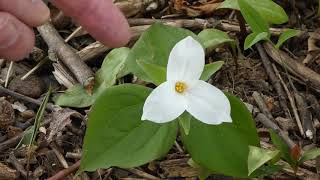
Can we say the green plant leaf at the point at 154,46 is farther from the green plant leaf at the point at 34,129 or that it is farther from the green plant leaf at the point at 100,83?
the green plant leaf at the point at 34,129

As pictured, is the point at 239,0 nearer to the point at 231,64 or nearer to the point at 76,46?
the point at 231,64

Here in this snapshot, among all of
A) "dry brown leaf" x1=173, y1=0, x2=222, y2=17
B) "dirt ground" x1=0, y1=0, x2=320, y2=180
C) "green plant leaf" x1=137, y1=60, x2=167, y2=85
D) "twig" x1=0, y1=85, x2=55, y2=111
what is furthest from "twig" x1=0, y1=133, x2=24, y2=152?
"dry brown leaf" x1=173, y1=0, x2=222, y2=17

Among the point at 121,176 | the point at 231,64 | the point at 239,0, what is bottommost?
the point at 121,176

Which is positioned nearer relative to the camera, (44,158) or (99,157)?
(99,157)

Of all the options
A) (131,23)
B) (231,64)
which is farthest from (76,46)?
(231,64)

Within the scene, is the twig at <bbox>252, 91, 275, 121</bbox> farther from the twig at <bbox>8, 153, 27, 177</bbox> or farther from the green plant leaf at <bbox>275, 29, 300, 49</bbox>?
the twig at <bbox>8, 153, 27, 177</bbox>

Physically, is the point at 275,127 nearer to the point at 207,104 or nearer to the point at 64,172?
the point at 207,104

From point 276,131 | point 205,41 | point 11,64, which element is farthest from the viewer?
point 11,64

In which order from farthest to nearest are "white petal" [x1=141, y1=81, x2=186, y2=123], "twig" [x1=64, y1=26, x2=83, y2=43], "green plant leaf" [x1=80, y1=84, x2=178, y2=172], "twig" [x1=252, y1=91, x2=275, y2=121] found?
"twig" [x1=64, y1=26, x2=83, y2=43]
"twig" [x1=252, y1=91, x2=275, y2=121]
"green plant leaf" [x1=80, y1=84, x2=178, y2=172]
"white petal" [x1=141, y1=81, x2=186, y2=123]
